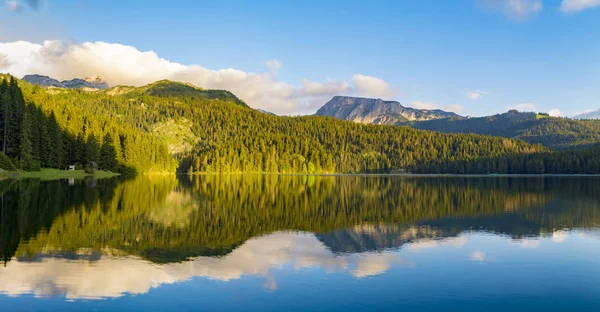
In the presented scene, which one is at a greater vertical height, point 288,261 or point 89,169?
point 89,169

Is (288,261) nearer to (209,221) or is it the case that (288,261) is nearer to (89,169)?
(209,221)

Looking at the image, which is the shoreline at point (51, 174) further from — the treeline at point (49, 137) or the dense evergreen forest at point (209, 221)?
the dense evergreen forest at point (209, 221)

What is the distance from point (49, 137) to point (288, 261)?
12291cm

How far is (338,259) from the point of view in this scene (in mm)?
27844

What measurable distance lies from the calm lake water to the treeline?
3035 inches

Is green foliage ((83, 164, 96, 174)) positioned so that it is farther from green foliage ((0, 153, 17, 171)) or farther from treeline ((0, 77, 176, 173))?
green foliage ((0, 153, 17, 171))

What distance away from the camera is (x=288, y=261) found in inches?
1077

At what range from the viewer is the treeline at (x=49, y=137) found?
114 m

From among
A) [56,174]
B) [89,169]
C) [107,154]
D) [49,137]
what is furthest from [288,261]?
[107,154]

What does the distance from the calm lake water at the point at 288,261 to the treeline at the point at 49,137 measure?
253ft

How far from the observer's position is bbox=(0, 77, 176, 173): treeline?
114 meters

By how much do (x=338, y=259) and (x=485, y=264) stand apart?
30.0 feet

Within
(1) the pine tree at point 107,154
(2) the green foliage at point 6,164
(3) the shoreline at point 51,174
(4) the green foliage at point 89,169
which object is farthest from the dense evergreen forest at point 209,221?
(1) the pine tree at point 107,154

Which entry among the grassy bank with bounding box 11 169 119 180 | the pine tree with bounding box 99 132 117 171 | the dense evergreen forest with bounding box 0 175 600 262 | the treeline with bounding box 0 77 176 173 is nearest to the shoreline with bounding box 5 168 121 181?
the grassy bank with bounding box 11 169 119 180
